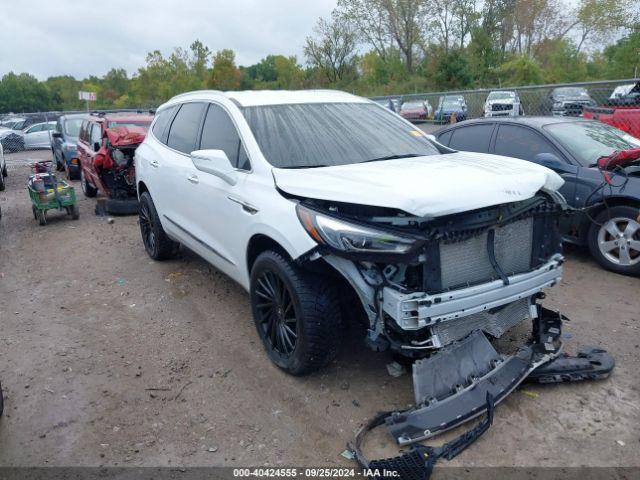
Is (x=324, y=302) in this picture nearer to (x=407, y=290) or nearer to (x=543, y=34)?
(x=407, y=290)

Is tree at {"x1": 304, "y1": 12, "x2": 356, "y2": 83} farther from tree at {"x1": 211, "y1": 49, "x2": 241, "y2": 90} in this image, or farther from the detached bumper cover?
the detached bumper cover

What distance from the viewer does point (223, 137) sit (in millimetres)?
4277

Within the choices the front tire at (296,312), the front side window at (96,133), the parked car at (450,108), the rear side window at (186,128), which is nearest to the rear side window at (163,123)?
the rear side window at (186,128)

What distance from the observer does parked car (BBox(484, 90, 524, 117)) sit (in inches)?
419

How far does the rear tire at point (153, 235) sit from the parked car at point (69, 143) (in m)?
7.70


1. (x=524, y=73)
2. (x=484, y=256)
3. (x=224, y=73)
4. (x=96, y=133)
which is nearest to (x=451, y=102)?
(x=96, y=133)

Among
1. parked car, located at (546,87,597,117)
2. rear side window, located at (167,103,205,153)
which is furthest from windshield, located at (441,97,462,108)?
rear side window, located at (167,103,205,153)

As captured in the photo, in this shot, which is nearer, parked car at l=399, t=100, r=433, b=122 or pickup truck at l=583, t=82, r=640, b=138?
pickup truck at l=583, t=82, r=640, b=138

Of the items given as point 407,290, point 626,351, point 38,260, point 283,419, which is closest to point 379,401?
point 283,419

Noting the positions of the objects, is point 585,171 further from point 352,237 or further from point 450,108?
point 450,108

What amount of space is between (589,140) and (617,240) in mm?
1384

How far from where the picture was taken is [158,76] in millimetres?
56281

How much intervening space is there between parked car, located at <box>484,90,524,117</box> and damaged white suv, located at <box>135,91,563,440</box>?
282 inches

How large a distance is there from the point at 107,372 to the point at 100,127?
7660 millimetres
